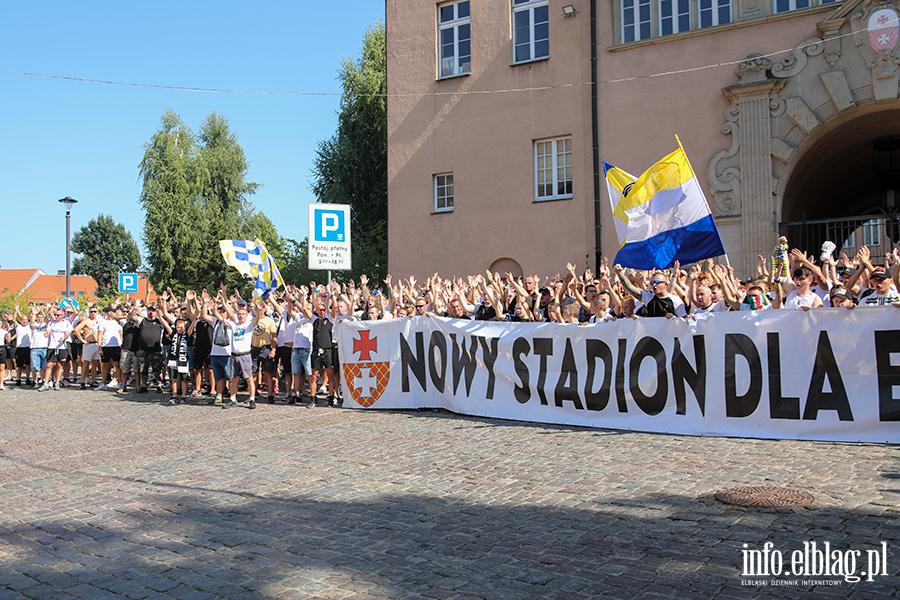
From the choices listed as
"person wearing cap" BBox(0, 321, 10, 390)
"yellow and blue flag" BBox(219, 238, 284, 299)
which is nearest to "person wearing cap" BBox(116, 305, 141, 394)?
"yellow and blue flag" BBox(219, 238, 284, 299)

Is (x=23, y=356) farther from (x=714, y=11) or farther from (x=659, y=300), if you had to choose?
(x=714, y=11)

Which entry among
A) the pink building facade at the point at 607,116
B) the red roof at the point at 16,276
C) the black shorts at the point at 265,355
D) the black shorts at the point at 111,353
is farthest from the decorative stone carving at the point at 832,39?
the red roof at the point at 16,276

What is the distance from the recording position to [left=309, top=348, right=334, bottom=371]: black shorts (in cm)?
1355

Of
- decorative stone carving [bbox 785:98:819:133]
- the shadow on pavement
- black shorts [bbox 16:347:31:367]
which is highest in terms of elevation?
decorative stone carving [bbox 785:98:819:133]

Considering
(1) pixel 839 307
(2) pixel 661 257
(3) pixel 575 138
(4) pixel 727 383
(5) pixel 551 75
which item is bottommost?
(4) pixel 727 383

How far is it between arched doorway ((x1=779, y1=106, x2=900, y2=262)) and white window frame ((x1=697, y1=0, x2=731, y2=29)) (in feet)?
12.0

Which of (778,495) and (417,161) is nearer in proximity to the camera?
(778,495)

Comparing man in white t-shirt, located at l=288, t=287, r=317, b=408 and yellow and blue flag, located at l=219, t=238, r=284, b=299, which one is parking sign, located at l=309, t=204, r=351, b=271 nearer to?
man in white t-shirt, located at l=288, t=287, r=317, b=408

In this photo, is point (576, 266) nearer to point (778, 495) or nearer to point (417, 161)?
point (417, 161)

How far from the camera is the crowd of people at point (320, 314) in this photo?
32.5 ft

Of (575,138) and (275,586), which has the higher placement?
(575,138)

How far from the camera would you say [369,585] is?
4.36 m

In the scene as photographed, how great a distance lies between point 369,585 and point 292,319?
10.1 m

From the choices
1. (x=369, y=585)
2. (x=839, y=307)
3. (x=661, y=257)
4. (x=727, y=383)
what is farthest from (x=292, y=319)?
(x=369, y=585)
